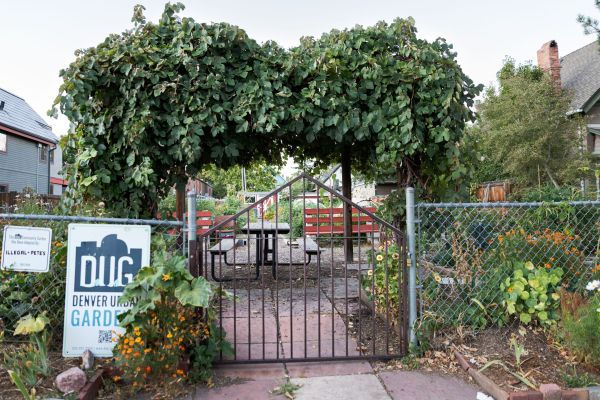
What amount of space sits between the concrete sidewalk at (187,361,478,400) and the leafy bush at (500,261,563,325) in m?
0.93

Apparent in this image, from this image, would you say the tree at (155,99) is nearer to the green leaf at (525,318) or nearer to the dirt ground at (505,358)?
the dirt ground at (505,358)

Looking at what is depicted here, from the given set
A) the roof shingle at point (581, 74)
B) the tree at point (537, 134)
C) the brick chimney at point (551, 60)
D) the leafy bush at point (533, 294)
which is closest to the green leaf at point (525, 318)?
the leafy bush at point (533, 294)

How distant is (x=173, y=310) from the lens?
10.3 ft

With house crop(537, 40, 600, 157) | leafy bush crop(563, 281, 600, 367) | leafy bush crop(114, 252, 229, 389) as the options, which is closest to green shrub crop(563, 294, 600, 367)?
leafy bush crop(563, 281, 600, 367)

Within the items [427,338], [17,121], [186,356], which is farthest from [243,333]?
[17,121]

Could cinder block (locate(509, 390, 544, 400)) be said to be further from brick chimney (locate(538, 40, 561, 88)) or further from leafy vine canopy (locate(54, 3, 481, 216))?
brick chimney (locate(538, 40, 561, 88))

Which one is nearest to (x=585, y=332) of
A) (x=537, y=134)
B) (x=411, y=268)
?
(x=411, y=268)

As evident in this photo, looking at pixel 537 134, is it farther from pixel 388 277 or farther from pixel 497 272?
pixel 388 277

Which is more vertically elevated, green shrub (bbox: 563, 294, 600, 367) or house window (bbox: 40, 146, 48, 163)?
house window (bbox: 40, 146, 48, 163)

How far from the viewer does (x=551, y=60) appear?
17797mm

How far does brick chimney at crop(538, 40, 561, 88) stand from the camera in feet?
57.8

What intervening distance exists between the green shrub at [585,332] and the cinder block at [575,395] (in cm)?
38

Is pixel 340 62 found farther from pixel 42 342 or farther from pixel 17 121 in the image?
pixel 17 121

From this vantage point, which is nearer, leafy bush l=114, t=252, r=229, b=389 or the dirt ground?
leafy bush l=114, t=252, r=229, b=389
